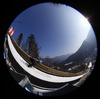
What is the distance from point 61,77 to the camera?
6.09 feet

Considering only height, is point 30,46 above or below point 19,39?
below

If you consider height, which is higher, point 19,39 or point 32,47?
point 19,39

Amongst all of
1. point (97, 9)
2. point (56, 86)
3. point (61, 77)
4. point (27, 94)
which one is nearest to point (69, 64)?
point (61, 77)

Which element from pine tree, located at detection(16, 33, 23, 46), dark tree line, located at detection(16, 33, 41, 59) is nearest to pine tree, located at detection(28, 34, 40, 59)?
dark tree line, located at detection(16, 33, 41, 59)

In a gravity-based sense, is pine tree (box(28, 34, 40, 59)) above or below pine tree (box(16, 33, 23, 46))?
below

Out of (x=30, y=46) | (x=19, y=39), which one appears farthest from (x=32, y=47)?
(x=19, y=39)

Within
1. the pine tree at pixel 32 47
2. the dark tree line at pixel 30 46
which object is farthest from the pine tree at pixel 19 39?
the pine tree at pixel 32 47

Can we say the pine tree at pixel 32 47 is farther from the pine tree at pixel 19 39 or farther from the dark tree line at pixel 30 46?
the pine tree at pixel 19 39

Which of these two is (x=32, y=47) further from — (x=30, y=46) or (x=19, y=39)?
(x=19, y=39)

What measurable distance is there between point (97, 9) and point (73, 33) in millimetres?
784

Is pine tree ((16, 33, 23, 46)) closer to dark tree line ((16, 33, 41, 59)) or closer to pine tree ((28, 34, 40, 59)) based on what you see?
dark tree line ((16, 33, 41, 59))

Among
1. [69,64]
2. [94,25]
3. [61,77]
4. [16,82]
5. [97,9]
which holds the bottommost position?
[61,77]

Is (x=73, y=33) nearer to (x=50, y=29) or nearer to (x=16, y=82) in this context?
(x=50, y=29)

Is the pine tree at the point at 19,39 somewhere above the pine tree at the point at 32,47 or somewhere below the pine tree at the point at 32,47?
above
